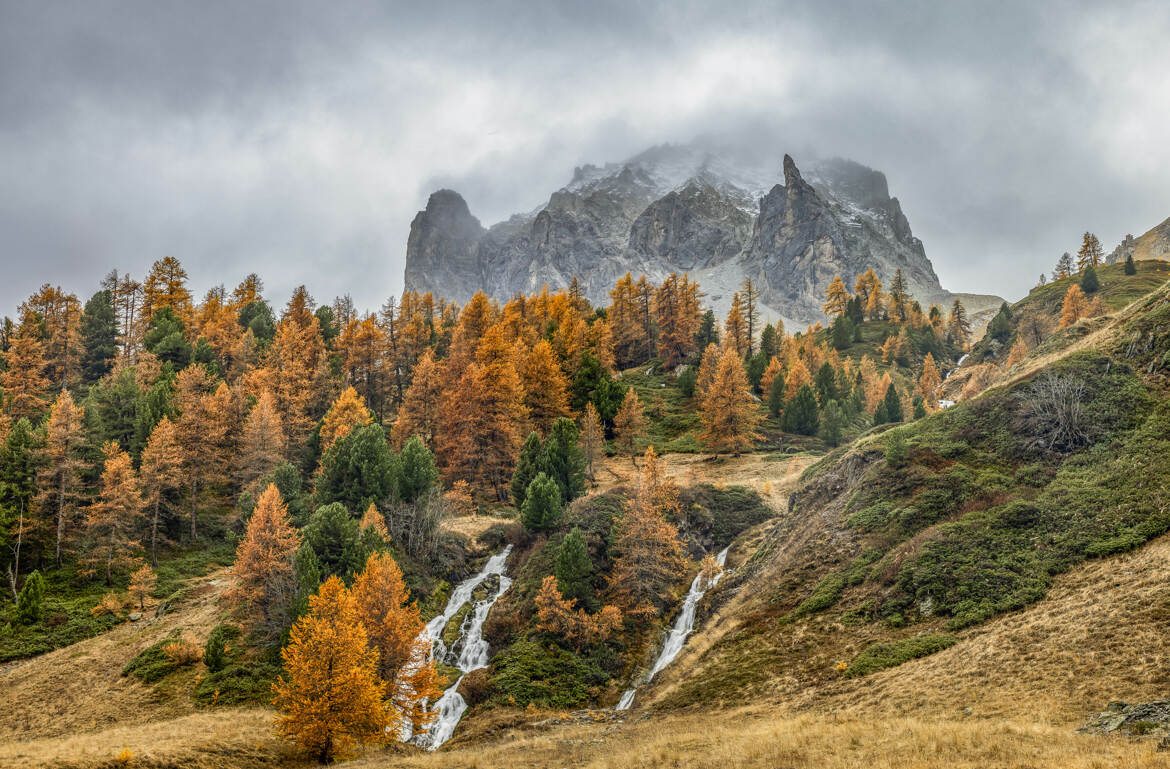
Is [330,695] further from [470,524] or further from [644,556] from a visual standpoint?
[470,524]

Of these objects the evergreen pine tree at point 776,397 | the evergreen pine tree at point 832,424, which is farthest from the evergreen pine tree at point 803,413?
the evergreen pine tree at point 776,397

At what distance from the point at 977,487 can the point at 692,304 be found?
62.5m

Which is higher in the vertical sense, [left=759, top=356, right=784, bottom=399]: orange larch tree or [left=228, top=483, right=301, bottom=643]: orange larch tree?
[left=759, top=356, right=784, bottom=399]: orange larch tree

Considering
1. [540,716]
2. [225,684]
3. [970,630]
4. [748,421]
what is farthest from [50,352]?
[970,630]

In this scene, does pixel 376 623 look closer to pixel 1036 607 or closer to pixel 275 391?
pixel 1036 607

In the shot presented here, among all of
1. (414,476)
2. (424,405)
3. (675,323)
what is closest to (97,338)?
(424,405)

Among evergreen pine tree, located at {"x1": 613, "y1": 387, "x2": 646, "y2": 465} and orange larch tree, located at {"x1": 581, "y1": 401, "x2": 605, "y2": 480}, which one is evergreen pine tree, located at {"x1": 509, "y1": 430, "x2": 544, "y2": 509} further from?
evergreen pine tree, located at {"x1": 613, "y1": 387, "x2": 646, "y2": 465}

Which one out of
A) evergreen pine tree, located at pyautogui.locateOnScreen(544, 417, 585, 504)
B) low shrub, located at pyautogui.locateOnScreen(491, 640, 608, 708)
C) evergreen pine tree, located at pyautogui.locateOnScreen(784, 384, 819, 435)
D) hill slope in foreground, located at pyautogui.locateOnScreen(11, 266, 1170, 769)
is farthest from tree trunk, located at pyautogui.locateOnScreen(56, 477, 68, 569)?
evergreen pine tree, located at pyautogui.locateOnScreen(784, 384, 819, 435)

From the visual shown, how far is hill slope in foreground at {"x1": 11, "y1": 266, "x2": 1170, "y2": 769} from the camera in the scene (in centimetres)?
1647

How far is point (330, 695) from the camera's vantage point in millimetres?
24109

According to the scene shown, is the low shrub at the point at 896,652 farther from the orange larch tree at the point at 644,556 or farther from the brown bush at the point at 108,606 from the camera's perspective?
the brown bush at the point at 108,606

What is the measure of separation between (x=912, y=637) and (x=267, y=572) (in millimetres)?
34518

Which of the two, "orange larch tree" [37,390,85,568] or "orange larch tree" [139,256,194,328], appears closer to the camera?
"orange larch tree" [37,390,85,568]

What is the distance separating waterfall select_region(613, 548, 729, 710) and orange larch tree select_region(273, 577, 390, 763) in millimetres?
13490
